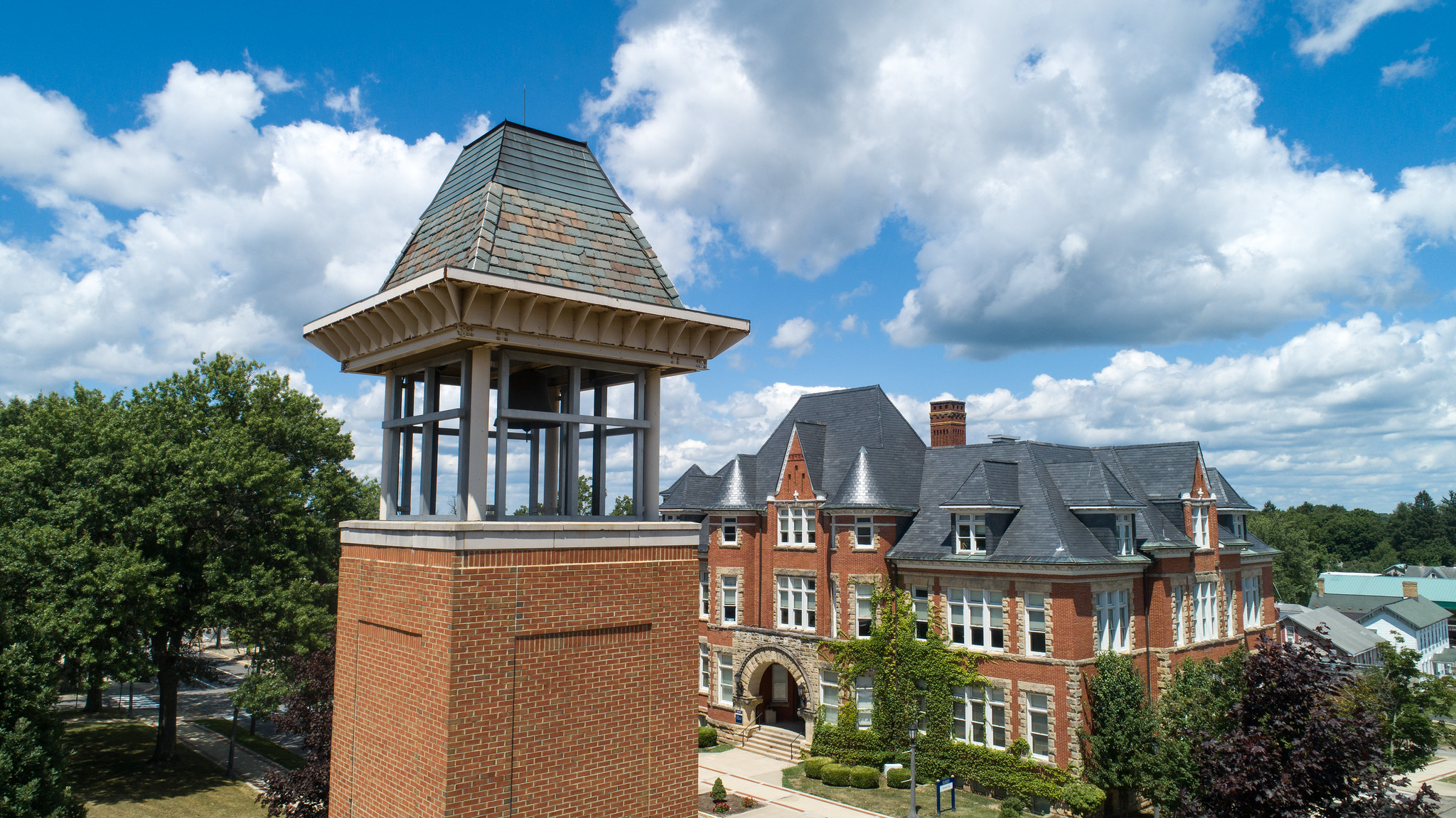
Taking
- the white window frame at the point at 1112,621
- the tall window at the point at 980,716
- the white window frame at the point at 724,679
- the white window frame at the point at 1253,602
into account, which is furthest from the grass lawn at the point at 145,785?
the white window frame at the point at 1253,602

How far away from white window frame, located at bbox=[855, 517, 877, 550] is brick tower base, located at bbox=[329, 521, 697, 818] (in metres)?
26.2

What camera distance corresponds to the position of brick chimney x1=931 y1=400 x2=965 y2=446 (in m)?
40.0

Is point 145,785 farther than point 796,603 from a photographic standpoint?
No

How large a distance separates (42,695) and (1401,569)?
14858 centimetres

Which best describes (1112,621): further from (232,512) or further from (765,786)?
(232,512)

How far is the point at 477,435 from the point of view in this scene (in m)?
8.55

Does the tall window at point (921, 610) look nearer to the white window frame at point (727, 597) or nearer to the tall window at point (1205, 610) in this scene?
the white window frame at point (727, 597)

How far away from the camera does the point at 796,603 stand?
36.8 metres

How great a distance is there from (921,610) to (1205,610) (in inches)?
493

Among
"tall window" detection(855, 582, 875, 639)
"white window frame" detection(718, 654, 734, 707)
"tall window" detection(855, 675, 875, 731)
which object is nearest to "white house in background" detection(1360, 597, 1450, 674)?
"tall window" detection(855, 675, 875, 731)

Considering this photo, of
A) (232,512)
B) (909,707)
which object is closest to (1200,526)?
(909,707)

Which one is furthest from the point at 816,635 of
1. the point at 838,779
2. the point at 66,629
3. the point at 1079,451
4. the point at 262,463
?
the point at 66,629

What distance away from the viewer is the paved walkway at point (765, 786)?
28875 mm

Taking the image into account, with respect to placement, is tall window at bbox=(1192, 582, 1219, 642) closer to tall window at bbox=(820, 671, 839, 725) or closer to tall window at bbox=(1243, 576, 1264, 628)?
tall window at bbox=(1243, 576, 1264, 628)
